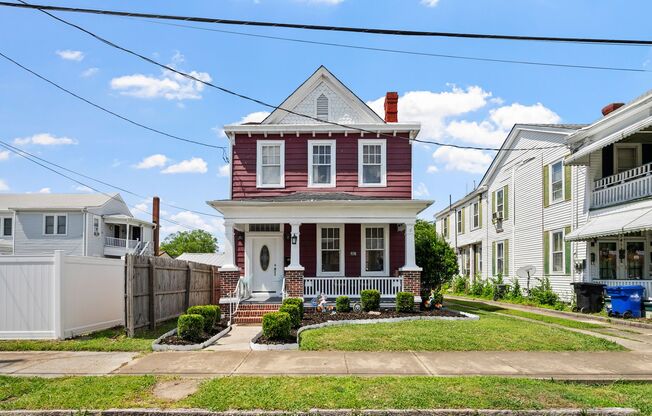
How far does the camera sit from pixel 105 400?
6.71 metres

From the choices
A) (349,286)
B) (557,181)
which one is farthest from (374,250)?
(557,181)

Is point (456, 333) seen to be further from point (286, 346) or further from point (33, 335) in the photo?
point (33, 335)

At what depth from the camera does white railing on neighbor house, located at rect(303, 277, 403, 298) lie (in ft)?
57.5

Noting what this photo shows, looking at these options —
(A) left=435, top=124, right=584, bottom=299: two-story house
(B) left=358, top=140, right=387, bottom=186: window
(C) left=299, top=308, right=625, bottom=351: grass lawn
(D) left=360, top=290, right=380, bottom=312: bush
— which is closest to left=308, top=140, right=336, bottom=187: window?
(B) left=358, top=140, right=387, bottom=186: window

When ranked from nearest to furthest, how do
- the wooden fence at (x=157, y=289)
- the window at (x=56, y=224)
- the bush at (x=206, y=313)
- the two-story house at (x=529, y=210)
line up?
the bush at (x=206, y=313), the wooden fence at (x=157, y=289), the two-story house at (x=529, y=210), the window at (x=56, y=224)

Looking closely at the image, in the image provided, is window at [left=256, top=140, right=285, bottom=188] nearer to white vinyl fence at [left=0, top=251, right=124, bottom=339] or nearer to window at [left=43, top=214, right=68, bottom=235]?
white vinyl fence at [left=0, top=251, right=124, bottom=339]

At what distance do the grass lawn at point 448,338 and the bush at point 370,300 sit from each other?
263 centimetres

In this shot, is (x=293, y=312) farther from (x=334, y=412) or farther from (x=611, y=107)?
(x=611, y=107)

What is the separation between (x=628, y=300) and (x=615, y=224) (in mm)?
2484

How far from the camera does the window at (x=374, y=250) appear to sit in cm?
1908

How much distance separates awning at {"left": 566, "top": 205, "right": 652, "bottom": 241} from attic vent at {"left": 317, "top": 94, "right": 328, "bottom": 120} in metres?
10.3

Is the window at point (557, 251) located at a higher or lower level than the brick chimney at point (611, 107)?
lower

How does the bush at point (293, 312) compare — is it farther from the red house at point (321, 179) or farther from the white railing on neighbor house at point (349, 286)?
the red house at point (321, 179)

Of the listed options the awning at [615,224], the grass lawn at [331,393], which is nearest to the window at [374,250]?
the awning at [615,224]
